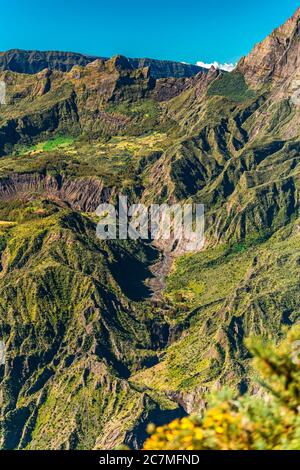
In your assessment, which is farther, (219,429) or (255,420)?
(255,420)

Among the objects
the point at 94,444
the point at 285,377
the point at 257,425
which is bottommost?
the point at 94,444

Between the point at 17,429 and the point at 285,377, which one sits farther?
the point at 17,429

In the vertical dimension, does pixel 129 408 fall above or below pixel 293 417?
below

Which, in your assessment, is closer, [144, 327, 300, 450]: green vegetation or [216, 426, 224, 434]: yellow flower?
[216, 426, 224, 434]: yellow flower

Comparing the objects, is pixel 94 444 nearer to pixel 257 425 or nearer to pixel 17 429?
pixel 17 429

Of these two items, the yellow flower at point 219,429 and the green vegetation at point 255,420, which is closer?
the yellow flower at point 219,429

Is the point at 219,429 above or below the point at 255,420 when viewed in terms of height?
below
